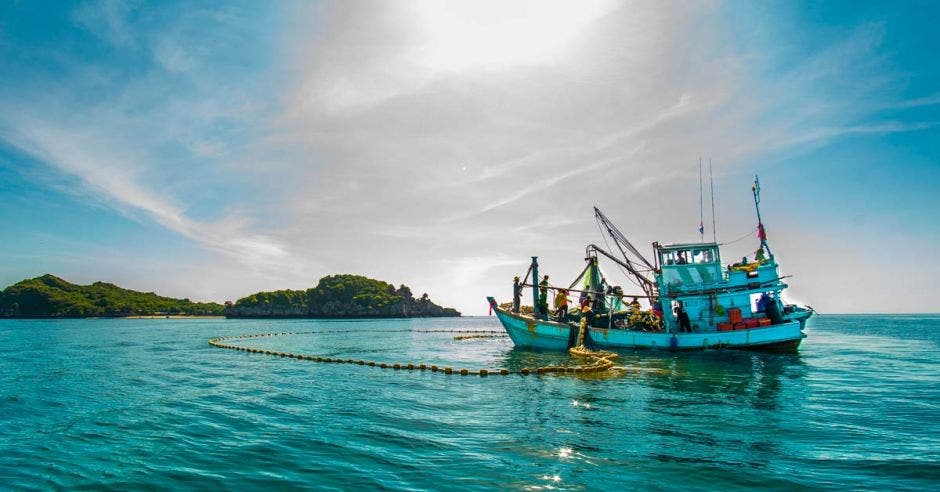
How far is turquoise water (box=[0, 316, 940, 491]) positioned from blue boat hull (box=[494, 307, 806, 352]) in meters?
7.74

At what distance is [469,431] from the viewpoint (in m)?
14.1

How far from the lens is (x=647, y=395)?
782 inches

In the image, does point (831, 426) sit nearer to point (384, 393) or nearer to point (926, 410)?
point (926, 410)

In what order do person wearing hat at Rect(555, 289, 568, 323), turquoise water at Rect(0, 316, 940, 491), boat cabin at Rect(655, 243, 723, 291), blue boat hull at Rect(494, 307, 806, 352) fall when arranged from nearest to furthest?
turquoise water at Rect(0, 316, 940, 491) → blue boat hull at Rect(494, 307, 806, 352) → boat cabin at Rect(655, 243, 723, 291) → person wearing hat at Rect(555, 289, 568, 323)

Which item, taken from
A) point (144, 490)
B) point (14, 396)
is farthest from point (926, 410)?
point (14, 396)

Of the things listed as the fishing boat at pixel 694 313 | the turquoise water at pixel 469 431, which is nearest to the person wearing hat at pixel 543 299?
the fishing boat at pixel 694 313

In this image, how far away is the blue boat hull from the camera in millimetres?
34875

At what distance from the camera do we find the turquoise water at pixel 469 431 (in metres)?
10.2

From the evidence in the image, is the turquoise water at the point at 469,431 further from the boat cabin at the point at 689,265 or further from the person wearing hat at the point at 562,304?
the person wearing hat at the point at 562,304

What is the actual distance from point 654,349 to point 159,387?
1310 inches

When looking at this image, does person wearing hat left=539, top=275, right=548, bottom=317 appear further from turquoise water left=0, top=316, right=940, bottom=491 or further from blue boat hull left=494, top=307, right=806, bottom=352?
turquoise water left=0, top=316, right=940, bottom=491

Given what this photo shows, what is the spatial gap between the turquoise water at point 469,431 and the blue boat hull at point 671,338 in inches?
305

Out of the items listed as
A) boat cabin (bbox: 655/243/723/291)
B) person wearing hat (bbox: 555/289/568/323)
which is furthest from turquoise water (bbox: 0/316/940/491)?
person wearing hat (bbox: 555/289/568/323)

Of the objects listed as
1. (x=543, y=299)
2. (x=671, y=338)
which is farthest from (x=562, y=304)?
(x=671, y=338)
